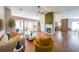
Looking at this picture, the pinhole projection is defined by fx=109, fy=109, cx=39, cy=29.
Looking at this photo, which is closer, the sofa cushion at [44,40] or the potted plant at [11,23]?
the potted plant at [11,23]

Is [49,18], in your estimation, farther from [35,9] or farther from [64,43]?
[64,43]

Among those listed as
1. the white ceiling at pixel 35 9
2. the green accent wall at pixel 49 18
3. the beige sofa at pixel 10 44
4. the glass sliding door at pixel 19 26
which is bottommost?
the beige sofa at pixel 10 44

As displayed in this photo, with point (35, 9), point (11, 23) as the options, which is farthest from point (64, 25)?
point (11, 23)

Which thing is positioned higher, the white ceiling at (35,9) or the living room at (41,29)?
the white ceiling at (35,9)

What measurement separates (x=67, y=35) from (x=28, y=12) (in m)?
1.07

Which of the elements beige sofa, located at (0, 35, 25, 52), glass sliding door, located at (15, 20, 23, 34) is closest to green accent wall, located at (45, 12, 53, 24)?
glass sliding door, located at (15, 20, 23, 34)

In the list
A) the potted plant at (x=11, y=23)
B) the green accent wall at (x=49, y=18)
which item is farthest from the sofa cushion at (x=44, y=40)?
the potted plant at (x=11, y=23)

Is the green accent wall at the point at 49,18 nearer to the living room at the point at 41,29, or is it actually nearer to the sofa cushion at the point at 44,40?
the living room at the point at 41,29

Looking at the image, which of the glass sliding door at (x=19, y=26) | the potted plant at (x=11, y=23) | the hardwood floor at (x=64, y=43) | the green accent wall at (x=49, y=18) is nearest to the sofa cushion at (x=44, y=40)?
the hardwood floor at (x=64, y=43)

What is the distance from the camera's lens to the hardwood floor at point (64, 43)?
2.53m

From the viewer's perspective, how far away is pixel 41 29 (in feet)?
8.51

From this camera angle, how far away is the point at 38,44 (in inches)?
104

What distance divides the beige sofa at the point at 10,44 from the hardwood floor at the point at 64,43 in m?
0.24
